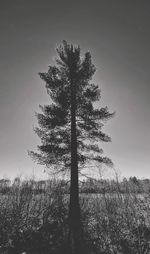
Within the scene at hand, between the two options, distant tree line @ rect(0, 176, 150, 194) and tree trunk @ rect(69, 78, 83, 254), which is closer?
tree trunk @ rect(69, 78, 83, 254)

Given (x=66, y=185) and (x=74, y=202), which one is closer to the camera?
(x=74, y=202)

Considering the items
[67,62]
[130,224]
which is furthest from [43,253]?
[67,62]

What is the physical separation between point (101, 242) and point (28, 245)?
282 cm

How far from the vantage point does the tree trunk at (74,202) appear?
681 centimetres

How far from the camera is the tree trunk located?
22.4 feet

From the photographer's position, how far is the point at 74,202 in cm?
939

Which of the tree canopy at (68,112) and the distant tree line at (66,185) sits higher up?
the tree canopy at (68,112)

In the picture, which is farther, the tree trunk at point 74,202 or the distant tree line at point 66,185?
the distant tree line at point 66,185

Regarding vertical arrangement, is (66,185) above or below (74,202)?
above

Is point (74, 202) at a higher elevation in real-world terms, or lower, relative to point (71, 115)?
lower

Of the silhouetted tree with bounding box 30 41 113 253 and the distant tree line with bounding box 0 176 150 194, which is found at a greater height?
the silhouetted tree with bounding box 30 41 113 253

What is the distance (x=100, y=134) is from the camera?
11633mm

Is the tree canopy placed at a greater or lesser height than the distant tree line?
greater

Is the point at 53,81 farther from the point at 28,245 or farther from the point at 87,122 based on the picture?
the point at 28,245
